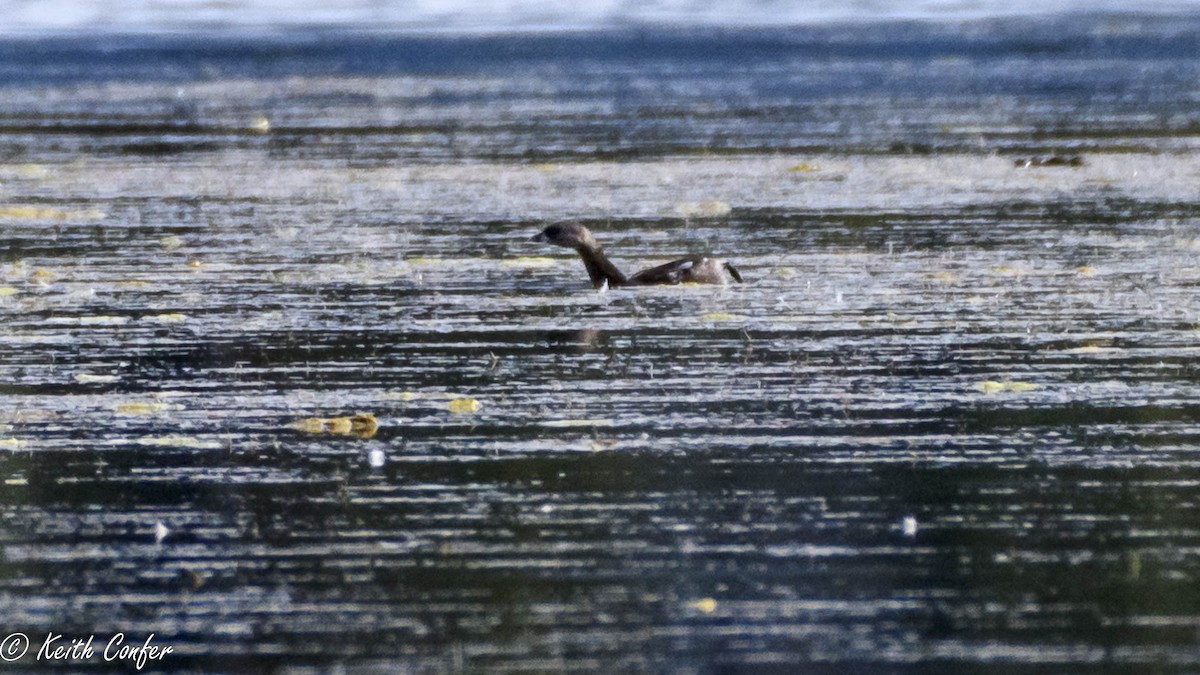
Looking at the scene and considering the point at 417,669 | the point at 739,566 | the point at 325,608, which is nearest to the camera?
the point at 417,669

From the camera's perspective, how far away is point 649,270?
30.2 feet

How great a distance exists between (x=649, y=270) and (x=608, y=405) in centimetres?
248

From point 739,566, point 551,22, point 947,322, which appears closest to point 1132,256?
point 947,322

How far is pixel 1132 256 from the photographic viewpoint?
9.84m

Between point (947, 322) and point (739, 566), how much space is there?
135 inches

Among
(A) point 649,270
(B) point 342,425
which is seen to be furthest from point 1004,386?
(A) point 649,270

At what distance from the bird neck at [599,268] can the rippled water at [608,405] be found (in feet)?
0.42

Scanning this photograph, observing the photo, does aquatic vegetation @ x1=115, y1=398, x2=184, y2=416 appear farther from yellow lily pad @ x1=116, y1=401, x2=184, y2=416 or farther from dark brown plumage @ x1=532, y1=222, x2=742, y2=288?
dark brown plumage @ x1=532, y1=222, x2=742, y2=288

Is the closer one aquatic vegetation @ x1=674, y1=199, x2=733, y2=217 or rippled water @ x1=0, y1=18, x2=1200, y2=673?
rippled water @ x1=0, y1=18, x2=1200, y2=673

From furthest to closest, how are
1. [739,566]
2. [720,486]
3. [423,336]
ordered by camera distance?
[423,336] < [720,486] < [739,566]

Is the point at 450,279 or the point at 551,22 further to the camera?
the point at 551,22

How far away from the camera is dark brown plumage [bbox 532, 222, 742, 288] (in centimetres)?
913

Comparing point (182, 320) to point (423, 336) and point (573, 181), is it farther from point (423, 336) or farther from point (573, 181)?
point (573, 181)

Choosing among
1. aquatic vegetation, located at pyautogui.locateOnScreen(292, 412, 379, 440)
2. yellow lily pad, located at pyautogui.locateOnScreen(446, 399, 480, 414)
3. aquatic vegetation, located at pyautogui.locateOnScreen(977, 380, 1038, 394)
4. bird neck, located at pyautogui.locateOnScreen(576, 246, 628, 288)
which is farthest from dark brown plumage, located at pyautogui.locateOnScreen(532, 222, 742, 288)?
aquatic vegetation, located at pyautogui.locateOnScreen(292, 412, 379, 440)
